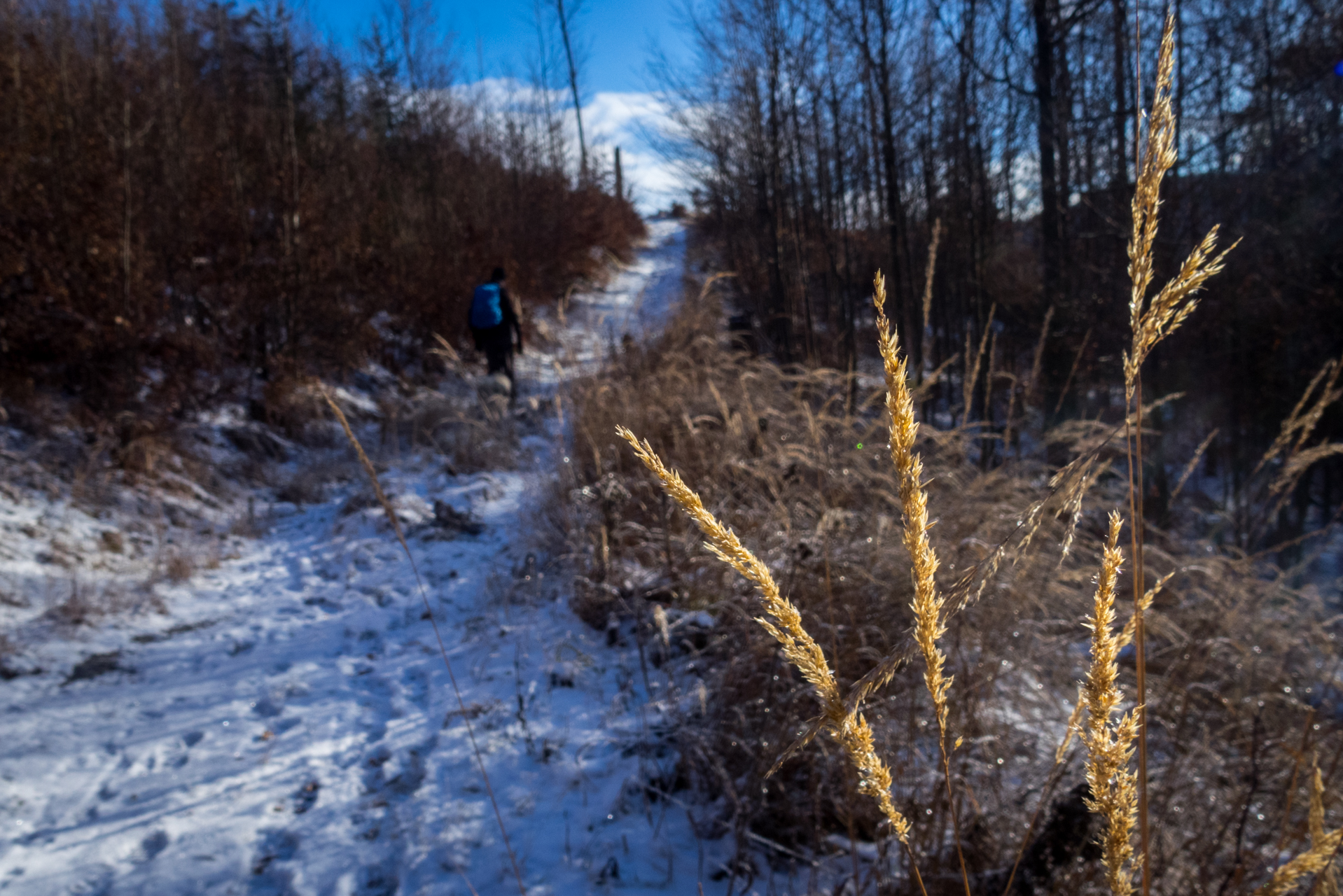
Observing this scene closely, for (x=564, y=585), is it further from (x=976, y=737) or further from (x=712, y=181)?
(x=712, y=181)

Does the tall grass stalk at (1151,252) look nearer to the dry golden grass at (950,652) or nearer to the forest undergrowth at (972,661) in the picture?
the forest undergrowth at (972,661)

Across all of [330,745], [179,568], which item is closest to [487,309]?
[179,568]

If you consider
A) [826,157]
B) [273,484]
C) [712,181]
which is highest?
[712,181]

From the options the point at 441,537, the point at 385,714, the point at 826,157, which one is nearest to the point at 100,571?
the point at 441,537

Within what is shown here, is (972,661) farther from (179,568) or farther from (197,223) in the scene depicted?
(197,223)

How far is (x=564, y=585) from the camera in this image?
350 centimetres

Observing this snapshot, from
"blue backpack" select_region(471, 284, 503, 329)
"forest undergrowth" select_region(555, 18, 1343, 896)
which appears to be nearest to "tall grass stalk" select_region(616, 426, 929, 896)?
"forest undergrowth" select_region(555, 18, 1343, 896)

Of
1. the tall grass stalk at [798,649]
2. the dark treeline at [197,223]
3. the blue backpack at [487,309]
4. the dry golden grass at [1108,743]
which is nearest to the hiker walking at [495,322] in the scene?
the blue backpack at [487,309]

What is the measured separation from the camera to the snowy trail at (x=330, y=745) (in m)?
1.79

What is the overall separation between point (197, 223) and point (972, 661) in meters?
6.93

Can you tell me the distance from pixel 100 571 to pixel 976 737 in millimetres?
4235

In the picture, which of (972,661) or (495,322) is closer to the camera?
(972,661)

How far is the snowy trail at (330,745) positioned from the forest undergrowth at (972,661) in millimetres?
286

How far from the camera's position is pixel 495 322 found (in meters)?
8.09
